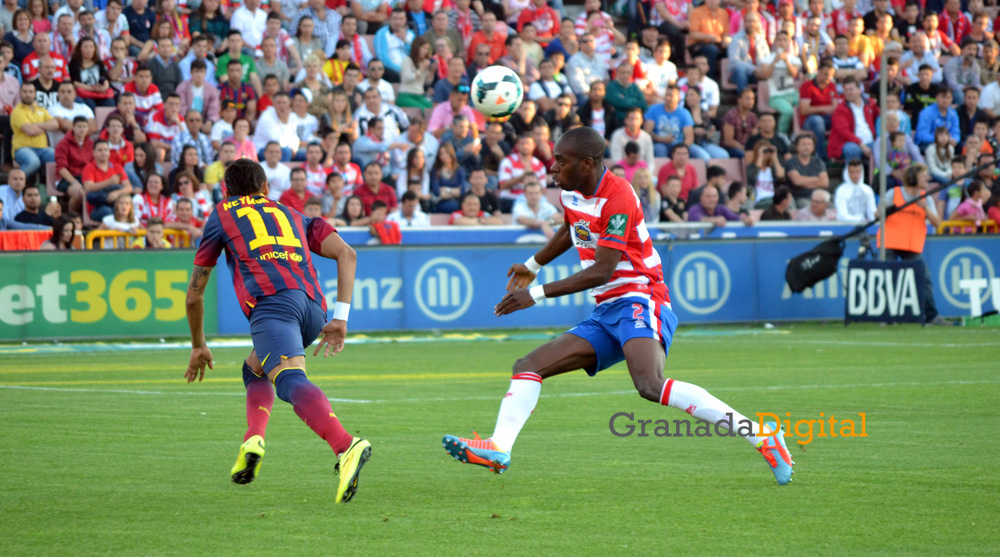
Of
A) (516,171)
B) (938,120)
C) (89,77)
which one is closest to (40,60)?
(89,77)

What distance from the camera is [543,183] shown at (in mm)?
20812

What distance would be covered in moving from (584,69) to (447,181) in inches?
163

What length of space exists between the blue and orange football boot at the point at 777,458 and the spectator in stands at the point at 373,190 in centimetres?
1310

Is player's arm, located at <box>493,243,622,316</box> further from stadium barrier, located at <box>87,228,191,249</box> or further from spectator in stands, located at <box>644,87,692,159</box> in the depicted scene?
spectator in stands, located at <box>644,87,692,159</box>

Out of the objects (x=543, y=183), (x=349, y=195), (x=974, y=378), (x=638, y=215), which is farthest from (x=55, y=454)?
(x=543, y=183)

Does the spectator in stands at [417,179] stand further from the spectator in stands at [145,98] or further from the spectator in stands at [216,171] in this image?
the spectator in stands at [145,98]

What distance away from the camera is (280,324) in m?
6.41

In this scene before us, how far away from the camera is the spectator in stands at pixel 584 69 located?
2270 cm

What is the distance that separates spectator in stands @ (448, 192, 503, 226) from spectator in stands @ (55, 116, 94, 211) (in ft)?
18.0

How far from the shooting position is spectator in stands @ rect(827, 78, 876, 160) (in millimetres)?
23641

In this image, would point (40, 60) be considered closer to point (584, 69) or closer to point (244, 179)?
point (584, 69)

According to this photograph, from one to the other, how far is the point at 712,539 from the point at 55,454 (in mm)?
4299

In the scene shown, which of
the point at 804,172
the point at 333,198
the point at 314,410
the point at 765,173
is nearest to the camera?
the point at 314,410

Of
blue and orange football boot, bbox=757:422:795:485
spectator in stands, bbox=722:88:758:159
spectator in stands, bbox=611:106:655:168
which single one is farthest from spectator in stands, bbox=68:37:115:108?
blue and orange football boot, bbox=757:422:795:485
